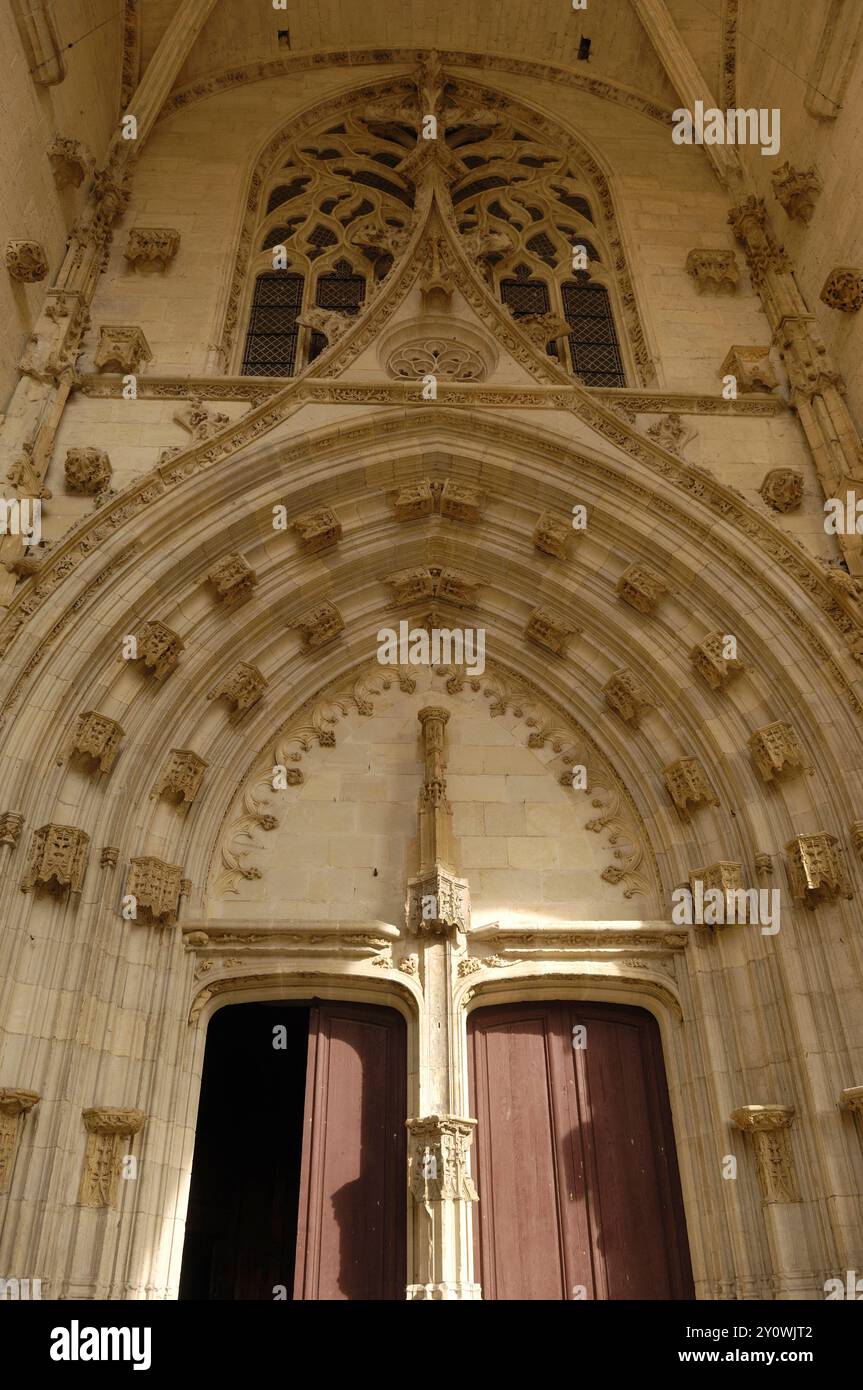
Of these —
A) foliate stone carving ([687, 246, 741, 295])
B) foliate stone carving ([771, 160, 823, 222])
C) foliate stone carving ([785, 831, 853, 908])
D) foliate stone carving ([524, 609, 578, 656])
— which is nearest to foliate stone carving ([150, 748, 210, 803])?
foliate stone carving ([524, 609, 578, 656])

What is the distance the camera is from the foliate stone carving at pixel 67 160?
980 cm

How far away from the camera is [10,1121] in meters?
6.24

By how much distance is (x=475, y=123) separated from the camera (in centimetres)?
1323

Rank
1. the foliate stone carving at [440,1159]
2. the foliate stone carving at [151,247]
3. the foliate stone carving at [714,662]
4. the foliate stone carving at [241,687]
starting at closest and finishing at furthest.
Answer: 1. the foliate stone carving at [440,1159]
2. the foliate stone carving at [714,662]
3. the foliate stone carving at [241,687]
4. the foliate stone carving at [151,247]

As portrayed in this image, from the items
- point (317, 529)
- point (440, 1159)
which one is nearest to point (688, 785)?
point (440, 1159)

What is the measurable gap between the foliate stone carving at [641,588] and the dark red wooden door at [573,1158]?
3421 mm

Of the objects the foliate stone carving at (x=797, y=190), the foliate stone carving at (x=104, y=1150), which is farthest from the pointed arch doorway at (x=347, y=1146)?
the foliate stone carving at (x=797, y=190)

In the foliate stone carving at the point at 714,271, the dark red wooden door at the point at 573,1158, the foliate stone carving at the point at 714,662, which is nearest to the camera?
the dark red wooden door at the point at 573,1158

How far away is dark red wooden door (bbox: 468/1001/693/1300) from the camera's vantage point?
6.88 meters

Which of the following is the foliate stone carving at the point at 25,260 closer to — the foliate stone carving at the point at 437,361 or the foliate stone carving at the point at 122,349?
the foliate stone carving at the point at 122,349

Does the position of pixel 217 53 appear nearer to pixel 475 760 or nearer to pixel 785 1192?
pixel 475 760

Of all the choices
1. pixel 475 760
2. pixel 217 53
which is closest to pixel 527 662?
pixel 475 760

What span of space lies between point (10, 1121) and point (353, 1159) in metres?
2.37

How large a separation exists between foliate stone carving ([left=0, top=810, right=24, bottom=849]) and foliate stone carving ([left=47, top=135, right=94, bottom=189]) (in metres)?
6.67
